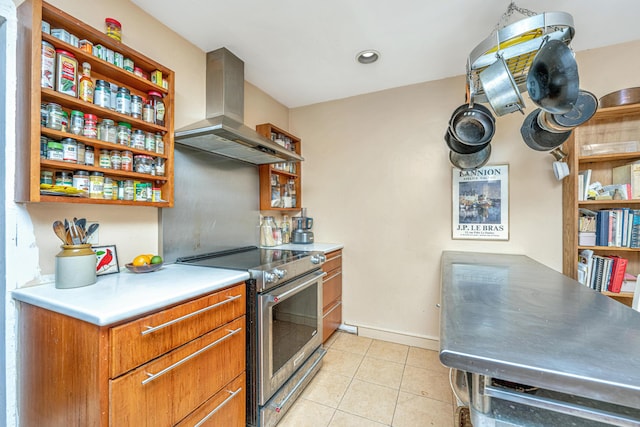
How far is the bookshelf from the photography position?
1.79m

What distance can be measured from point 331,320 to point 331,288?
0.32 m

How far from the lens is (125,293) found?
1.04 m

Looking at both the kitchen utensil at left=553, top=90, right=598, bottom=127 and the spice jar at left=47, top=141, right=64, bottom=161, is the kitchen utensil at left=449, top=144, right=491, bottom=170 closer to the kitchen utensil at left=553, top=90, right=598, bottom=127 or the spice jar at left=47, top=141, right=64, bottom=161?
the kitchen utensil at left=553, top=90, right=598, bottom=127

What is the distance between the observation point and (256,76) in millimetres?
2324

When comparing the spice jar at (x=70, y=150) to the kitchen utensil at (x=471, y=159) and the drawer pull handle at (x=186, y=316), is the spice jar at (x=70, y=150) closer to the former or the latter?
the drawer pull handle at (x=186, y=316)

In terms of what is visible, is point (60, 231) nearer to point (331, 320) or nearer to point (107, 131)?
point (107, 131)

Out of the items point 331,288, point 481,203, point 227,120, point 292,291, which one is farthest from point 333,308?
point 227,120

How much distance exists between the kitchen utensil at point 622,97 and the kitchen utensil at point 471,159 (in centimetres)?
72

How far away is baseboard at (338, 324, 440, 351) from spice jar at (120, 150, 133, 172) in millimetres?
2385

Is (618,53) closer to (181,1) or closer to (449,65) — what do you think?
(449,65)

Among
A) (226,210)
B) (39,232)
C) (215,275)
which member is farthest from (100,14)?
(215,275)

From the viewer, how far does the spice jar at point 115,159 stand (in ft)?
4.35

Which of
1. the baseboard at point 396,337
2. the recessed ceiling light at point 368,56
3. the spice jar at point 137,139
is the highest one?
the recessed ceiling light at point 368,56

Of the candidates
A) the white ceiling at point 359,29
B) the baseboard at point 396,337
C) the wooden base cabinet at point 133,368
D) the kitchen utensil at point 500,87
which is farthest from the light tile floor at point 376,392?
the white ceiling at point 359,29
